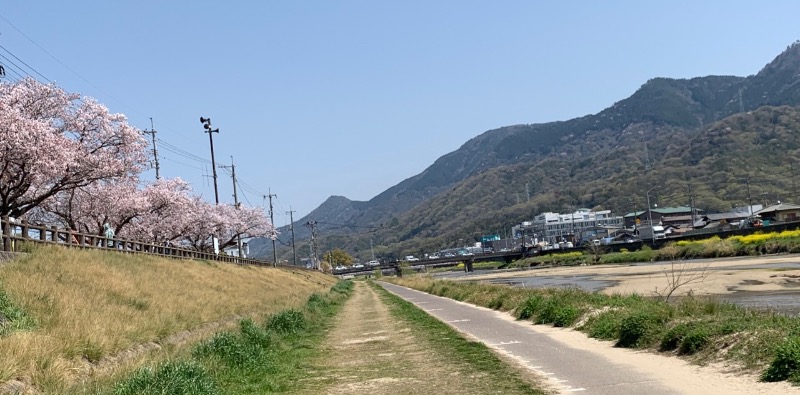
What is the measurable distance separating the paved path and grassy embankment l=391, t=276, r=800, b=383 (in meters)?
0.37

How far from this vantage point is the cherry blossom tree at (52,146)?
87.3ft

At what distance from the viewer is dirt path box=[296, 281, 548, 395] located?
10.5 m

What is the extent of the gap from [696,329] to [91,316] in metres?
11.8

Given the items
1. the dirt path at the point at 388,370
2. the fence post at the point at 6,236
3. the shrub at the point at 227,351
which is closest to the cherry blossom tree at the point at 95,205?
the fence post at the point at 6,236

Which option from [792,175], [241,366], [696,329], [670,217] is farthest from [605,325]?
[792,175]

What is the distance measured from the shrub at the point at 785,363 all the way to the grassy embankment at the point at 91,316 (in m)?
8.47

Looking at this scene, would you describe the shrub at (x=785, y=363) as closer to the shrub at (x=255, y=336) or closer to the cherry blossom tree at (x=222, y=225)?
the shrub at (x=255, y=336)

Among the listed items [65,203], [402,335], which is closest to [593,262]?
[65,203]

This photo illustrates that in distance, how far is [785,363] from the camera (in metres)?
8.57

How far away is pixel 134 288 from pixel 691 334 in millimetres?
16139

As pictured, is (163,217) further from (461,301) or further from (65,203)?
(461,301)

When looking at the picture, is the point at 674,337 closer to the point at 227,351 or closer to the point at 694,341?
the point at 694,341

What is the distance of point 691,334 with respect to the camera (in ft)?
37.9

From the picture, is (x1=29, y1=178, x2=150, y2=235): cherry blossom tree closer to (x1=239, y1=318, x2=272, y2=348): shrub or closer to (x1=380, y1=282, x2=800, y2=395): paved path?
(x1=239, y1=318, x2=272, y2=348): shrub
